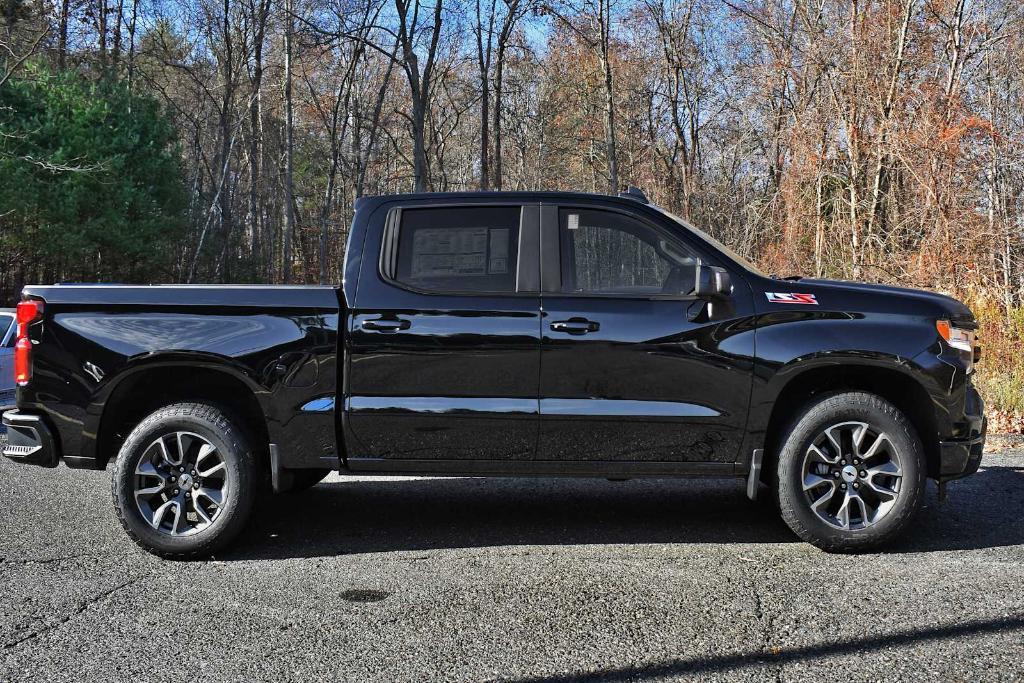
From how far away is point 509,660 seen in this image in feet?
11.8

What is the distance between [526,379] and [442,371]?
47 centimetres

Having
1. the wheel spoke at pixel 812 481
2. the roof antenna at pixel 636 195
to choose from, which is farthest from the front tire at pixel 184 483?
the wheel spoke at pixel 812 481

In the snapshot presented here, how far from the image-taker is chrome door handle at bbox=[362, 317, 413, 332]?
5023mm

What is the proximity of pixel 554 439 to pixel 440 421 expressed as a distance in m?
0.64

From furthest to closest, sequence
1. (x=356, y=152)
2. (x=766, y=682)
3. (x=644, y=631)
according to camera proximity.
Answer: (x=356, y=152) < (x=644, y=631) < (x=766, y=682)

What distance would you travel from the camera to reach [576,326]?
498cm

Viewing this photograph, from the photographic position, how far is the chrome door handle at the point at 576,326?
4.98 m

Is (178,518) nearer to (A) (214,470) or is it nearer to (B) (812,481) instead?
(A) (214,470)

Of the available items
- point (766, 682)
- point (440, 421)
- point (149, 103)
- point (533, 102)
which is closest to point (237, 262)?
point (149, 103)

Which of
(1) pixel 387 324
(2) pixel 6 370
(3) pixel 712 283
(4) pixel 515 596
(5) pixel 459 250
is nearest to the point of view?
(4) pixel 515 596

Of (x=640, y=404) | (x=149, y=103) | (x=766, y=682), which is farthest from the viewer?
(x=149, y=103)

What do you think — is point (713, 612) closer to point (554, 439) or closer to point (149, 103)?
point (554, 439)

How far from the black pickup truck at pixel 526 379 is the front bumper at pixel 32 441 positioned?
0.01 metres

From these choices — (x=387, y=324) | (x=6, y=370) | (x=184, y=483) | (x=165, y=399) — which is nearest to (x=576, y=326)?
(x=387, y=324)
